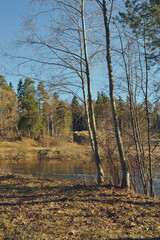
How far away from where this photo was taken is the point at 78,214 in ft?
14.1

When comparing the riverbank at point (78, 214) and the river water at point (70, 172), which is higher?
the riverbank at point (78, 214)

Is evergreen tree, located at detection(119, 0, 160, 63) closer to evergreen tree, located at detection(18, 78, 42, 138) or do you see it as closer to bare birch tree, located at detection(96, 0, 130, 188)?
bare birch tree, located at detection(96, 0, 130, 188)

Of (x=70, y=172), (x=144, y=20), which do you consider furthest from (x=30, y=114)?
(x=144, y=20)

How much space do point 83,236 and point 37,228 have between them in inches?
35.9

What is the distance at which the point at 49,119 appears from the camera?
40875 millimetres

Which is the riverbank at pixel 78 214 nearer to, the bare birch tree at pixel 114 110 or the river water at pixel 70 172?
the bare birch tree at pixel 114 110

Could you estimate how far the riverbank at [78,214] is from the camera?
350cm

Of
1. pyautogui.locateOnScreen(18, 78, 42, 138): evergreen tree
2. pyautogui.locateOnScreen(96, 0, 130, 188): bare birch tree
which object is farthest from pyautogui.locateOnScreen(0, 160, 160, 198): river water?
pyautogui.locateOnScreen(18, 78, 42, 138): evergreen tree

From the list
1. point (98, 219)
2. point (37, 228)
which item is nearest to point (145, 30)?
point (98, 219)

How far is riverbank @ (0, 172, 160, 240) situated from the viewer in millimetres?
3496

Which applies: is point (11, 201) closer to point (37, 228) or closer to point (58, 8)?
point (37, 228)

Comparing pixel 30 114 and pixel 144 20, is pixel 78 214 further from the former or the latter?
pixel 30 114

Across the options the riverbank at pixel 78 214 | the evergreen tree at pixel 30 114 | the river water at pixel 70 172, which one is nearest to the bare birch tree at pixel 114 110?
the riverbank at pixel 78 214

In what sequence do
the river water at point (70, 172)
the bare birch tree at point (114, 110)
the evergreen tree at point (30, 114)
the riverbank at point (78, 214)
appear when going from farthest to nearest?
1. the evergreen tree at point (30, 114)
2. the river water at point (70, 172)
3. the bare birch tree at point (114, 110)
4. the riverbank at point (78, 214)
